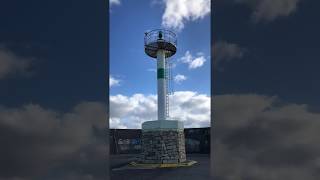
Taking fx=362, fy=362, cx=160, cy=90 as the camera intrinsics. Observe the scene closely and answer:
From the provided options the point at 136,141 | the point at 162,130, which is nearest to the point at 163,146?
the point at 162,130

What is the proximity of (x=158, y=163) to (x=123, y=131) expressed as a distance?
1622 centimetres

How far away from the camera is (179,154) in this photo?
25.5 meters

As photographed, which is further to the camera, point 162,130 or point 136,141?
point 136,141

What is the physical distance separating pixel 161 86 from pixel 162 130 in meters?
3.21

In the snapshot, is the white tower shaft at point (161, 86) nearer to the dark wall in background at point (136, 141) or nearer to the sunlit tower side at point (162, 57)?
the sunlit tower side at point (162, 57)

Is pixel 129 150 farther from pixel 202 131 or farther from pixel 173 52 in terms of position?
pixel 173 52

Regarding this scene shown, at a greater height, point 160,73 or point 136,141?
point 160,73

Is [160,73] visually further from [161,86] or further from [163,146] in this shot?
[163,146]

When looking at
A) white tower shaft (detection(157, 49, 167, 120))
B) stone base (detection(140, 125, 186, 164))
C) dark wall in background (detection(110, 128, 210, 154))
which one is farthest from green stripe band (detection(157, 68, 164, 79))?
dark wall in background (detection(110, 128, 210, 154))

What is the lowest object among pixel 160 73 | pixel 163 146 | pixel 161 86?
pixel 163 146

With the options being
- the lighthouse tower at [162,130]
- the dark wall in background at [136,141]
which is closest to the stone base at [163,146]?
the lighthouse tower at [162,130]

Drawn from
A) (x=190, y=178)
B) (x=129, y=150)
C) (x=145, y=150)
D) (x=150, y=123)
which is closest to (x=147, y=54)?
(x=150, y=123)

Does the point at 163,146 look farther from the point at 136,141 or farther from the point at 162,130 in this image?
the point at 136,141

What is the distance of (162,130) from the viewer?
25.0m
